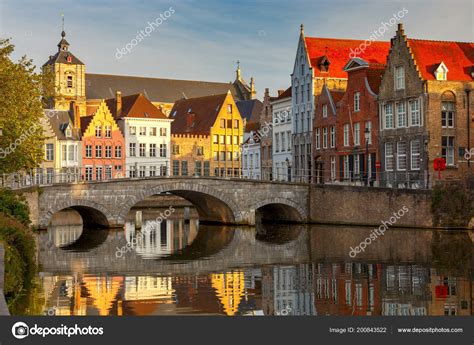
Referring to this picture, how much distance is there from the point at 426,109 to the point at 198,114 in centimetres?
5081

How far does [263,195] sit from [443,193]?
13.9 meters

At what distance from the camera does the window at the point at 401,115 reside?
189 feet

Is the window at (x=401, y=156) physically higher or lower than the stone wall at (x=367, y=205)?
higher

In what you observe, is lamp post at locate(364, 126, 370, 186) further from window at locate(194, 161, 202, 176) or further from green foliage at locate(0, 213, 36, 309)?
window at locate(194, 161, 202, 176)

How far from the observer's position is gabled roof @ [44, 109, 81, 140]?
87.8m

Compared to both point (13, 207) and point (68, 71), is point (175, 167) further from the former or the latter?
point (13, 207)

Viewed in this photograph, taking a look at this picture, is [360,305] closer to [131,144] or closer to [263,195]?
[263,195]

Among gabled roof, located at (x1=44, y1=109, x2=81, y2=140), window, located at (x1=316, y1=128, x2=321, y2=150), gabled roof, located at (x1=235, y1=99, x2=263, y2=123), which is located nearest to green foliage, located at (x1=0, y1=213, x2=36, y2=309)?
window, located at (x1=316, y1=128, x2=321, y2=150)

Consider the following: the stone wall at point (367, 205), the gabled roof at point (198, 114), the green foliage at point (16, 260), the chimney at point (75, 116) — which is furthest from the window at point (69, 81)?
the green foliage at point (16, 260)

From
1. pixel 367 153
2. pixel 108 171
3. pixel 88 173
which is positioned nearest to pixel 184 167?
pixel 108 171

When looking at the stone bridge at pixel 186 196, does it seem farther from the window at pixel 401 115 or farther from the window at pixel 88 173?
the window at pixel 88 173

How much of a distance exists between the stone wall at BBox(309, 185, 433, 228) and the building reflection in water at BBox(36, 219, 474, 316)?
1568cm

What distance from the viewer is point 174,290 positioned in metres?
27.1

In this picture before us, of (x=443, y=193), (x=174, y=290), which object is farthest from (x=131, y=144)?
(x=174, y=290)
